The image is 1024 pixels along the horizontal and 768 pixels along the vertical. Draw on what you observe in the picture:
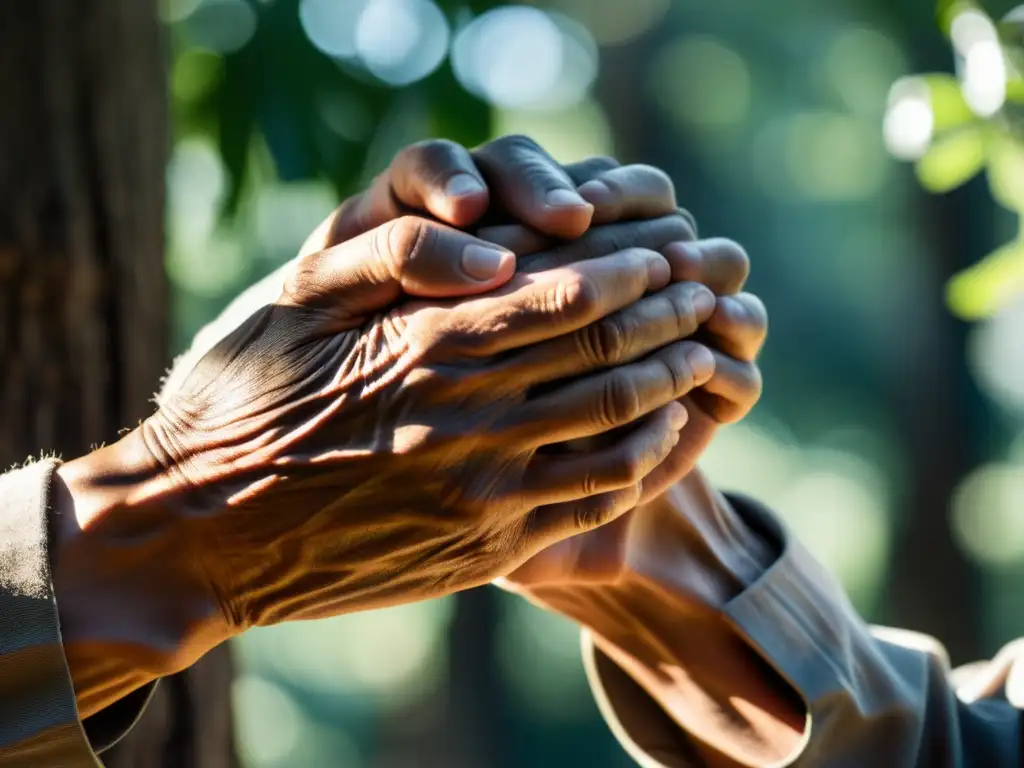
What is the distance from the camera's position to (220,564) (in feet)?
5.11

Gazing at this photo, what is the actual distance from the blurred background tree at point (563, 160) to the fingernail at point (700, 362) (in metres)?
0.92

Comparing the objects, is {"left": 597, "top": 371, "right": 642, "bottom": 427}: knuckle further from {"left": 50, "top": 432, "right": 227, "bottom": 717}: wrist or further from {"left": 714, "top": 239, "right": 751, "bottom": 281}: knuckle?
{"left": 50, "top": 432, "right": 227, "bottom": 717}: wrist

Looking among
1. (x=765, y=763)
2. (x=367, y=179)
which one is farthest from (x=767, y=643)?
(x=367, y=179)

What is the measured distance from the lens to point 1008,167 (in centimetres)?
230

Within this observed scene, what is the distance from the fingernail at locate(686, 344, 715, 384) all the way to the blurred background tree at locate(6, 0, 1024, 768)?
0.92 meters

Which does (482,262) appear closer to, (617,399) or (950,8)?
(617,399)

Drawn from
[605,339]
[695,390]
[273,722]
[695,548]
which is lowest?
[273,722]

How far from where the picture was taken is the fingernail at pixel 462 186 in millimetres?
1605

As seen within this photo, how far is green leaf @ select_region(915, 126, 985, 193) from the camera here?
2240mm

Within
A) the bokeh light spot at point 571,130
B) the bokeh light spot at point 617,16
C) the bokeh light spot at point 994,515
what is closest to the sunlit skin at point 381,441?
the bokeh light spot at point 994,515

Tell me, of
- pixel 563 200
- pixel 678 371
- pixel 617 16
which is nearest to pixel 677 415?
pixel 678 371

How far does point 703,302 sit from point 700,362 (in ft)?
0.32

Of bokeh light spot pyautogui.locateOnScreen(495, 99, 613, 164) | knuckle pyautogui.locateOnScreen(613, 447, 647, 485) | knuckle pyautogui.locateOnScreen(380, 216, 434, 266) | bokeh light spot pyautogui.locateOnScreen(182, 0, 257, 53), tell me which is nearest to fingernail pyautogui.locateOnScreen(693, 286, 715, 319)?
knuckle pyautogui.locateOnScreen(613, 447, 647, 485)

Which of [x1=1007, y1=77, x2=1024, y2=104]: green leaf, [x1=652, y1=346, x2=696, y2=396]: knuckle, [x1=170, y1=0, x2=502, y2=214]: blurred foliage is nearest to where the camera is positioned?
[x1=652, y1=346, x2=696, y2=396]: knuckle
